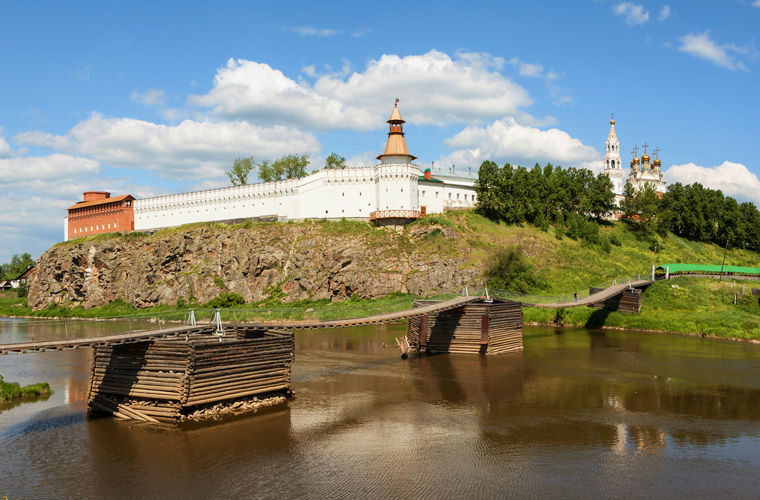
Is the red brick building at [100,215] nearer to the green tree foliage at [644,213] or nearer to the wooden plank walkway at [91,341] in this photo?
the wooden plank walkway at [91,341]

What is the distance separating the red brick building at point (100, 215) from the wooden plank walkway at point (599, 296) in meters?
74.6

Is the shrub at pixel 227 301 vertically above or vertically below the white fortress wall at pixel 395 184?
below

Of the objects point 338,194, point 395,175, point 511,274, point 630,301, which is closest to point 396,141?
point 395,175

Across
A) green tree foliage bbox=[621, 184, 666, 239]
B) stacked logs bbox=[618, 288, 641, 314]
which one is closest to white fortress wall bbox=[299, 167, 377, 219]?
stacked logs bbox=[618, 288, 641, 314]

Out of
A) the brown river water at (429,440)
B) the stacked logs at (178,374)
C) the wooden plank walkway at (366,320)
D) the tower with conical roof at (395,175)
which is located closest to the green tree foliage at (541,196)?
the tower with conical roof at (395,175)

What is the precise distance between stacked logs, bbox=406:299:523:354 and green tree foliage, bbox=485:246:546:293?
20.8 metres

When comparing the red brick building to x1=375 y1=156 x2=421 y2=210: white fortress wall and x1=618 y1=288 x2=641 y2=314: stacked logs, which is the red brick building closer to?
x1=375 y1=156 x2=421 y2=210: white fortress wall

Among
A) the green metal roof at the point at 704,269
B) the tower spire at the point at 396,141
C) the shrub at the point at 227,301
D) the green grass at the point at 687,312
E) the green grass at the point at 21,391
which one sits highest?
the tower spire at the point at 396,141

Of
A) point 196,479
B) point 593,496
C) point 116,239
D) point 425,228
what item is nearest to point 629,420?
point 593,496

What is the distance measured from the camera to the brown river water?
17.9 metres

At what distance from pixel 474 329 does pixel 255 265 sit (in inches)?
1587

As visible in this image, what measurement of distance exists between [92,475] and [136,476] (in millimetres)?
1539

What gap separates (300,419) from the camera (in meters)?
24.8

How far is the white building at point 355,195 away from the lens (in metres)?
75.9
